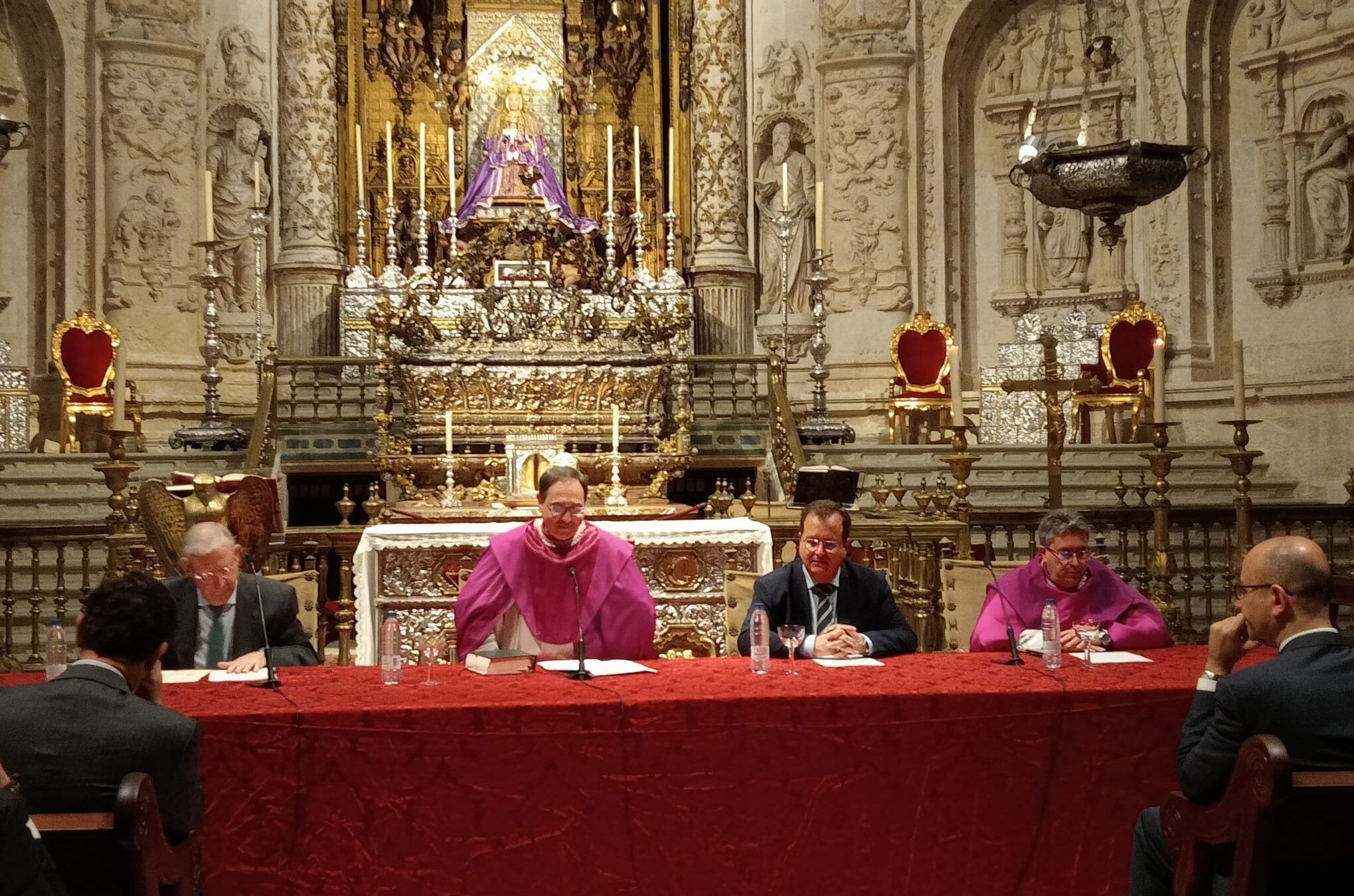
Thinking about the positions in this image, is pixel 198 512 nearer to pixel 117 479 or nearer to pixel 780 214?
pixel 117 479

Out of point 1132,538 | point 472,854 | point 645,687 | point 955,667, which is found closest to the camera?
point 472,854

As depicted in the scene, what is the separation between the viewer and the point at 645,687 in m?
4.39

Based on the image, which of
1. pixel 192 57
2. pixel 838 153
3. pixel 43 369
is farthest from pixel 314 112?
pixel 838 153

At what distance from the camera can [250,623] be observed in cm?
553

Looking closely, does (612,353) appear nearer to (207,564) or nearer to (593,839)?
Result: (207,564)

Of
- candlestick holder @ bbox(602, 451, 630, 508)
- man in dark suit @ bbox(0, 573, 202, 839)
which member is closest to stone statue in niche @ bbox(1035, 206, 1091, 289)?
candlestick holder @ bbox(602, 451, 630, 508)

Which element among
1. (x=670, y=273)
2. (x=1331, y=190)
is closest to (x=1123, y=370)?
(x=1331, y=190)

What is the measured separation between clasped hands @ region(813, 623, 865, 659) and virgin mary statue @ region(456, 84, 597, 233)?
11.3 m

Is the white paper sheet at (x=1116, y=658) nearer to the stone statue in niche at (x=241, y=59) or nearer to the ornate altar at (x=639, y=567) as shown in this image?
the ornate altar at (x=639, y=567)

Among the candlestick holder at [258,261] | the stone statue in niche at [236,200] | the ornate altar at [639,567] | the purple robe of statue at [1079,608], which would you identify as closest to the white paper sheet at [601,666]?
the purple robe of statue at [1079,608]

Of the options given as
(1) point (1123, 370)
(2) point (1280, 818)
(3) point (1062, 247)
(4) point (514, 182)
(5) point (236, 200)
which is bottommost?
(2) point (1280, 818)

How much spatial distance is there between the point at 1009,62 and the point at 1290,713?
14243 millimetres

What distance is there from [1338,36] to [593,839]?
1330cm

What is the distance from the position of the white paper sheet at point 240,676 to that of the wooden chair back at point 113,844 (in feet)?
5.23
